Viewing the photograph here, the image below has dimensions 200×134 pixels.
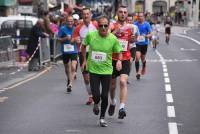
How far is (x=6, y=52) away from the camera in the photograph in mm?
22281

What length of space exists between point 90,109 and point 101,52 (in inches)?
87.6

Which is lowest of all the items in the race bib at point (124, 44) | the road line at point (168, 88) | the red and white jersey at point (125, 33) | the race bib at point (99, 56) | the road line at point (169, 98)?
the road line at point (168, 88)

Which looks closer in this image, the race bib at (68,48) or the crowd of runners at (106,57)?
the crowd of runners at (106,57)

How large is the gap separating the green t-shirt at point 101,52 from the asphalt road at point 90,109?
0.89 meters

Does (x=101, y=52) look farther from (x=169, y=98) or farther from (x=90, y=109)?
(x=169, y=98)

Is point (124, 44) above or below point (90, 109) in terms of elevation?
above

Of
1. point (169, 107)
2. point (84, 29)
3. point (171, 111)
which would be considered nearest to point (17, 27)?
point (84, 29)

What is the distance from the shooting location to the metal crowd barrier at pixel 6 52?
2184 cm

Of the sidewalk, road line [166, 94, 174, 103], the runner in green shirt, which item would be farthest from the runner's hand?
the sidewalk

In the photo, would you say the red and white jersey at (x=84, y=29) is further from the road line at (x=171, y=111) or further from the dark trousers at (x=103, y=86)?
the dark trousers at (x=103, y=86)

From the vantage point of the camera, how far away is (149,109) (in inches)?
501

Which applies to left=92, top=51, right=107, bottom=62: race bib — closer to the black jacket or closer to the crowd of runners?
the crowd of runners

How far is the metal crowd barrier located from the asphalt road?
9.09 feet

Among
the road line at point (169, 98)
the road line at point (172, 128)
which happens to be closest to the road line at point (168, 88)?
the road line at point (169, 98)
